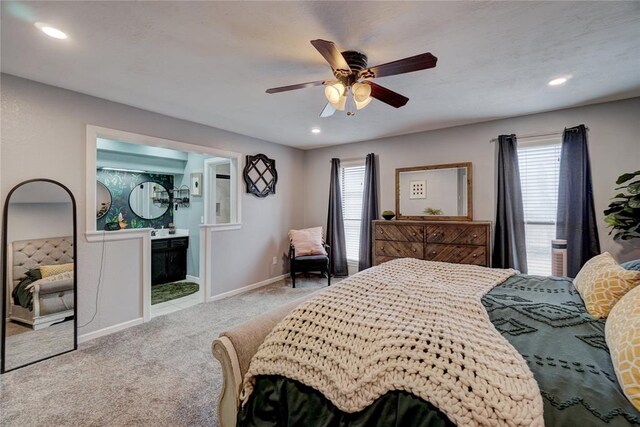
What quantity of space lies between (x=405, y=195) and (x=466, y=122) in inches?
52.4

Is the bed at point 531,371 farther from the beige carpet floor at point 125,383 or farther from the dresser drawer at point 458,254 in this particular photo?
the dresser drawer at point 458,254

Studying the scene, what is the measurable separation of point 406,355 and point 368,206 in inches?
149

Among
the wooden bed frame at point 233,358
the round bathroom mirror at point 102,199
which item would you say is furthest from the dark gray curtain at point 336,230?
the round bathroom mirror at point 102,199

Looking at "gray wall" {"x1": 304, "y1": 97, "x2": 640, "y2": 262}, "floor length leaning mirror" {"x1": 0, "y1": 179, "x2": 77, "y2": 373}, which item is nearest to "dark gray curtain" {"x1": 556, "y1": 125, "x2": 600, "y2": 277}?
"gray wall" {"x1": 304, "y1": 97, "x2": 640, "y2": 262}

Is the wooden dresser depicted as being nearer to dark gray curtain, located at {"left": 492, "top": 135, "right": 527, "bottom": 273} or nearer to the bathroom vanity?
dark gray curtain, located at {"left": 492, "top": 135, "right": 527, "bottom": 273}

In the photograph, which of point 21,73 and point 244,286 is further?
point 244,286

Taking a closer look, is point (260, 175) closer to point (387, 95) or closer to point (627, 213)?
point (387, 95)

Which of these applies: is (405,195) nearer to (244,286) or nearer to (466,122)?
(466,122)

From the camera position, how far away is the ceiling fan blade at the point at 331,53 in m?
1.55

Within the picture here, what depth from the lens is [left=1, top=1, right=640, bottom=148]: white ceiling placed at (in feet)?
5.43

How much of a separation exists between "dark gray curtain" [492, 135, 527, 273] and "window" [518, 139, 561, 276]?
11cm

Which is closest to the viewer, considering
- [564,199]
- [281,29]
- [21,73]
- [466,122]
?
[281,29]

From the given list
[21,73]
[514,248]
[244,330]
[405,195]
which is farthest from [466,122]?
[21,73]

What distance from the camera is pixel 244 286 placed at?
4523 millimetres
